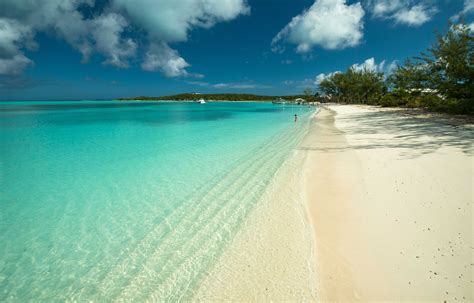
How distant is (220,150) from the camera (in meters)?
11.6

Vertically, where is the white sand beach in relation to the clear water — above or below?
above

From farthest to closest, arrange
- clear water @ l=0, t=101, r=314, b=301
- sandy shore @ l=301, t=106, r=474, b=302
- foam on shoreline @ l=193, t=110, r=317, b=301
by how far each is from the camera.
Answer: clear water @ l=0, t=101, r=314, b=301 < foam on shoreline @ l=193, t=110, r=317, b=301 < sandy shore @ l=301, t=106, r=474, b=302

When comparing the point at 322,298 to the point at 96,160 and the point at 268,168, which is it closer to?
the point at 268,168

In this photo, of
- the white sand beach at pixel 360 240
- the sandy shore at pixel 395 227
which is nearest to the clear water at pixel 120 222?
the white sand beach at pixel 360 240

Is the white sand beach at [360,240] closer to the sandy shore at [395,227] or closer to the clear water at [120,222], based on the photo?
the sandy shore at [395,227]

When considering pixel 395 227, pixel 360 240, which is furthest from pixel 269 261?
pixel 395 227

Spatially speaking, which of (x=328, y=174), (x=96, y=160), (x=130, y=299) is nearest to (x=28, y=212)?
(x=130, y=299)

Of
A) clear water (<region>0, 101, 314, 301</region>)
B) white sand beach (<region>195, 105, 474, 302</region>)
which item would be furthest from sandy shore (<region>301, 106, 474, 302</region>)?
clear water (<region>0, 101, 314, 301</region>)

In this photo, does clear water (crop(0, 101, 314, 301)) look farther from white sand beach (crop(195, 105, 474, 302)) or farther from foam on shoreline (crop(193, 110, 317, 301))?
white sand beach (crop(195, 105, 474, 302))

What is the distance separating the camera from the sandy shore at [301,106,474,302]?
2.72 m

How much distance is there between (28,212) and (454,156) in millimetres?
11876

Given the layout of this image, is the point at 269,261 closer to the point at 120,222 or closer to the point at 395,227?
the point at 395,227

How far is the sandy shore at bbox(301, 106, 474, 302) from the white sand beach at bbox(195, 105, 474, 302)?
1 centimetres

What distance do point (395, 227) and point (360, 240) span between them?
0.72 metres
